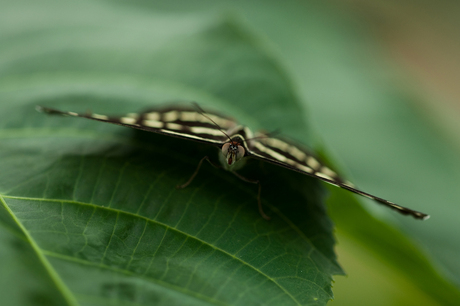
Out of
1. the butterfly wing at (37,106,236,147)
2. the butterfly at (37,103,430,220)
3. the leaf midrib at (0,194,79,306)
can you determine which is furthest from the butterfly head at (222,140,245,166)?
the leaf midrib at (0,194,79,306)

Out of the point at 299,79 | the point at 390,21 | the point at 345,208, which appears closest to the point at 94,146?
the point at 345,208

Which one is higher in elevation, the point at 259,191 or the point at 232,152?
the point at 232,152

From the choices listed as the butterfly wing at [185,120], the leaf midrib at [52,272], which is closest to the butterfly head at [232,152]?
the butterfly wing at [185,120]

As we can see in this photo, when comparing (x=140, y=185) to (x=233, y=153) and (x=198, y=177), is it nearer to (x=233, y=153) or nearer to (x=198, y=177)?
(x=198, y=177)

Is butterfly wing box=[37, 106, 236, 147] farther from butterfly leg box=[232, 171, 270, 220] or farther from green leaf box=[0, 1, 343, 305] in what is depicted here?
butterfly leg box=[232, 171, 270, 220]

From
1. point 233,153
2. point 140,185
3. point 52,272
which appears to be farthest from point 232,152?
point 52,272

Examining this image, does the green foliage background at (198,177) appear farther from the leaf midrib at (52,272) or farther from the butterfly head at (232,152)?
the butterfly head at (232,152)

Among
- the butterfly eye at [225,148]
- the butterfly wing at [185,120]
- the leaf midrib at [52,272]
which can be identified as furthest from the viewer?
the butterfly wing at [185,120]
